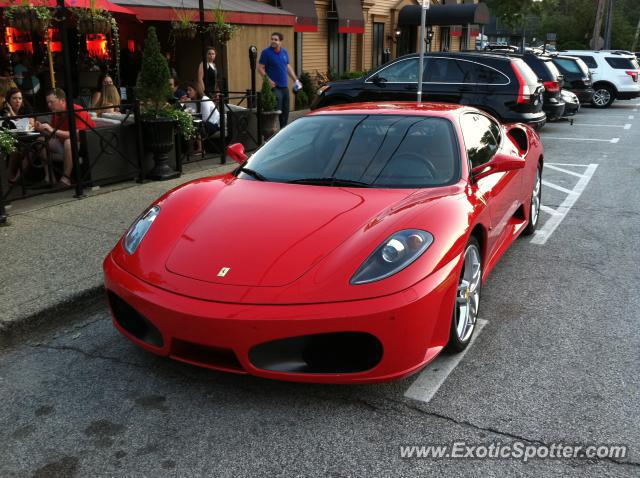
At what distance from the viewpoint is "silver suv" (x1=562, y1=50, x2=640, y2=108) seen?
21.5m

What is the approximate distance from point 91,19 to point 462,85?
6741 millimetres

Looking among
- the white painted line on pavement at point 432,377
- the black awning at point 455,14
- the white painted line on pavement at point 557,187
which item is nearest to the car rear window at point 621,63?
the black awning at point 455,14

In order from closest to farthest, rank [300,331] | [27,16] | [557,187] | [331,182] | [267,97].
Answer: [300,331]
[331,182]
[27,16]
[557,187]
[267,97]

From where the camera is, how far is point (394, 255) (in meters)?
3.22

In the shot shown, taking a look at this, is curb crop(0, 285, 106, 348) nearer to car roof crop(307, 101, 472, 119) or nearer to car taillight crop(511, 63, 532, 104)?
car roof crop(307, 101, 472, 119)

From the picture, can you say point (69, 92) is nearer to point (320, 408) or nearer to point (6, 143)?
point (6, 143)

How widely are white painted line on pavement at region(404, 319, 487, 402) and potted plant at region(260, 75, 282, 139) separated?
728 cm

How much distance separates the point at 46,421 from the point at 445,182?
262cm

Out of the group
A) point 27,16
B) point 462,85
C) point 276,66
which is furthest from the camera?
point 462,85

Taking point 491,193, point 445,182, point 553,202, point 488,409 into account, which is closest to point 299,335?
point 488,409

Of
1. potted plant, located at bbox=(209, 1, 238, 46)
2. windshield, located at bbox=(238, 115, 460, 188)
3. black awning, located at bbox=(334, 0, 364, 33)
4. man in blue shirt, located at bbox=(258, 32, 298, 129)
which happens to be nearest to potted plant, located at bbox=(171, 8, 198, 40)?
potted plant, located at bbox=(209, 1, 238, 46)

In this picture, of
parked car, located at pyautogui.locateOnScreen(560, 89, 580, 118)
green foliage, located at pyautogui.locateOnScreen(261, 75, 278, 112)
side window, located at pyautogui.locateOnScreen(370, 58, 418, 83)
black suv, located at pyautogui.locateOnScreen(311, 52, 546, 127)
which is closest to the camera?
green foliage, located at pyautogui.locateOnScreen(261, 75, 278, 112)

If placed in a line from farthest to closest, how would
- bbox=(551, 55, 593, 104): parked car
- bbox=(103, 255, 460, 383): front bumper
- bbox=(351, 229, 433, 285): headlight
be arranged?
bbox=(551, 55, 593, 104): parked car
bbox=(351, 229, 433, 285): headlight
bbox=(103, 255, 460, 383): front bumper

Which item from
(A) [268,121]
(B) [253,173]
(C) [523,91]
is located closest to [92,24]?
(A) [268,121]
